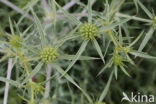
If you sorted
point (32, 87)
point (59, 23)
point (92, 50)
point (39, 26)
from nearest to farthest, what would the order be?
point (39, 26)
point (32, 87)
point (59, 23)
point (92, 50)

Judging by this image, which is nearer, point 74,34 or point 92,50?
point 74,34

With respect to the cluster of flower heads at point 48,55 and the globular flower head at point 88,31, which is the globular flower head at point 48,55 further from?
the globular flower head at point 88,31

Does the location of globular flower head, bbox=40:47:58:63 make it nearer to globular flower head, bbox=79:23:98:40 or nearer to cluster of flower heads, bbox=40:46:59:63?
cluster of flower heads, bbox=40:46:59:63

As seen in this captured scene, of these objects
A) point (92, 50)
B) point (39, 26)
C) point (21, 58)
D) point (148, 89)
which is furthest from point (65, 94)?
point (39, 26)

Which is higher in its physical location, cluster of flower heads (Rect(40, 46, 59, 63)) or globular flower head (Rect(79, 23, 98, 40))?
globular flower head (Rect(79, 23, 98, 40))

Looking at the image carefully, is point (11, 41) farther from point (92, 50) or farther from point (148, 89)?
point (148, 89)

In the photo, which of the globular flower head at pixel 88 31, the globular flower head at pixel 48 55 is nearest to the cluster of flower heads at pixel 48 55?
the globular flower head at pixel 48 55

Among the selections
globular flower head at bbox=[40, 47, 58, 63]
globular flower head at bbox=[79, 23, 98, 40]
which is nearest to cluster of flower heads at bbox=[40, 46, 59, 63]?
globular flower head at bbox=[40, 47, 58, 63]
